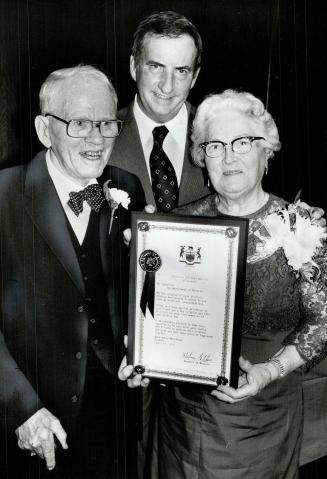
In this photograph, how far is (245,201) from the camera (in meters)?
1.76

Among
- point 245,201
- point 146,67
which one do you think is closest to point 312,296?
point 245,201

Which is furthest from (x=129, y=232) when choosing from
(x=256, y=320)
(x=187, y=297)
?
(x=256, y=320)

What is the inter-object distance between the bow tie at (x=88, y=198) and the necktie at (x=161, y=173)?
0.66 feet

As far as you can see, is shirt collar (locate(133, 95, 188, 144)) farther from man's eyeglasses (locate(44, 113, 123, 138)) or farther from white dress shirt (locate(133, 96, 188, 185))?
man's eyeglasses (locate(44, 113, 123, 138))

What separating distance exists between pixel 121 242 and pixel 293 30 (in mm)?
1026

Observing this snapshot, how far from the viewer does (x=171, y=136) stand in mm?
1835

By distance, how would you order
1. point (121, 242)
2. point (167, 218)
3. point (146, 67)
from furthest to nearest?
point (121, 242) < point (146, 67) < point (167, 218)

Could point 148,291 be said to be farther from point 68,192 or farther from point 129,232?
point 68,192

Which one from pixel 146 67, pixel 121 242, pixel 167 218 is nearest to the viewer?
pixel 167 218

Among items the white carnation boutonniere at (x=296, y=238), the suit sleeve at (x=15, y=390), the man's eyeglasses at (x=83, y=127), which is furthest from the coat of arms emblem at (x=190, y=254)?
the suit sleeve at (x=15, y=390)

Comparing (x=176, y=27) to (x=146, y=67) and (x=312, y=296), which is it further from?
(x=312, y=296)

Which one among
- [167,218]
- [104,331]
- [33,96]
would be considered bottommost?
[104,331]

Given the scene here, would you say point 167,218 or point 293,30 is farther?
point 293,30

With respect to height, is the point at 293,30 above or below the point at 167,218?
above
